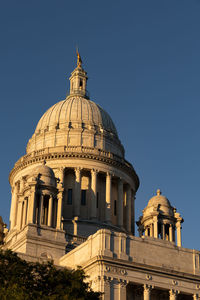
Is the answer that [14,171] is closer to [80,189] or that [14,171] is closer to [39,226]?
[80,189]

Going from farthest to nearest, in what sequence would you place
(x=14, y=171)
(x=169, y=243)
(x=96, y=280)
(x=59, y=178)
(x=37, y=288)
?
(x=14, y=171) → (x=59, y=178) → (x=169, y=243) → (x=96, y=280) → (x=37, y=288)

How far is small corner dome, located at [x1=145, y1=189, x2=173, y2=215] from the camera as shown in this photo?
72.1m

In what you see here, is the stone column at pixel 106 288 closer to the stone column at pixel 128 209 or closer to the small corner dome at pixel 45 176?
the small corner dome at pixel 45 176

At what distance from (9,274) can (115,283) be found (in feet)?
36.3

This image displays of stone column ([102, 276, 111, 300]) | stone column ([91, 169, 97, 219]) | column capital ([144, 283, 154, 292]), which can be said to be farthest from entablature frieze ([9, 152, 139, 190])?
stone column ([102, 276, 111, 300])

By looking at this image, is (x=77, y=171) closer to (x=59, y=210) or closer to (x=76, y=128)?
(x=76, y=128)

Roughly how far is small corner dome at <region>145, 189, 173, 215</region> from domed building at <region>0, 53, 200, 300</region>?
12 centimetres

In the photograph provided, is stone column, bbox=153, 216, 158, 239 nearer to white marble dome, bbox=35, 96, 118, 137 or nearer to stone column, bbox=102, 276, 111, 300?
white marble dome, bbox=35, 96, 118, 137

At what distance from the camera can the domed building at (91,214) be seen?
53.6m

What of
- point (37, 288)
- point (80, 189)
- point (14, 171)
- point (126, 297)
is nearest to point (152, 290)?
point (126, 297)

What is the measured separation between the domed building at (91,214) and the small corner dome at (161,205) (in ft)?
0.38

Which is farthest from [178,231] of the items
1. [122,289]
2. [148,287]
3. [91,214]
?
[122,289]

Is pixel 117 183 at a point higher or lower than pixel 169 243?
higher

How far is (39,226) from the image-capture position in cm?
6203
